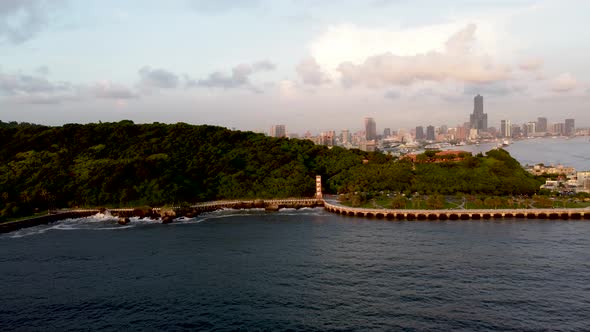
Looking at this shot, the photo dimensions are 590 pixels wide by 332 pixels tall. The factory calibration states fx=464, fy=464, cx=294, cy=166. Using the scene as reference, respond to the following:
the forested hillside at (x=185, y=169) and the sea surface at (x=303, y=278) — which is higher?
the forested hillside at (x=185, y=169)

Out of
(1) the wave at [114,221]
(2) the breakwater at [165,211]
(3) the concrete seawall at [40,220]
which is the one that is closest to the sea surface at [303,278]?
(1) the wave at [114,221]

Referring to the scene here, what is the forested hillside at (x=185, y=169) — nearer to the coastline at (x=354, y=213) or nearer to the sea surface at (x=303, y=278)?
the coastline at (x=354, y=213)

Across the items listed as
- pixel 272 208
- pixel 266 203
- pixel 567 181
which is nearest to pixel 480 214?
pixel 272 208

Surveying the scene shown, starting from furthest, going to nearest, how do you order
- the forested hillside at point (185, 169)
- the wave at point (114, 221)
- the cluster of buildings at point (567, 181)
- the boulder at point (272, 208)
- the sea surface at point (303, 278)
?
the cluster of buildings at point (567, 181) < the forested hillside at point (185, 169) < the boulder at point (272, 208) < the wave at point (114, 221) < the sea surface at point (303, 278)

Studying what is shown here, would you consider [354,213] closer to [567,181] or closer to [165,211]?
[165,211]

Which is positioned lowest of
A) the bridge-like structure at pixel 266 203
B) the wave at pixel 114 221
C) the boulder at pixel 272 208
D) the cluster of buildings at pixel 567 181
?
the wave at pixel 114 221

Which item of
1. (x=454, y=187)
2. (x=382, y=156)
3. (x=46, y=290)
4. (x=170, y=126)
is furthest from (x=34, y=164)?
(x=454, y=187)

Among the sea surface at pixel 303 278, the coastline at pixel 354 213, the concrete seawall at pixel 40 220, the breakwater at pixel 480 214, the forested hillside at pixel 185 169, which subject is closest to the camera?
the sea surface at pixel 303 278
